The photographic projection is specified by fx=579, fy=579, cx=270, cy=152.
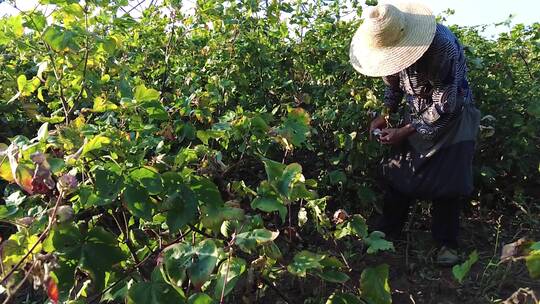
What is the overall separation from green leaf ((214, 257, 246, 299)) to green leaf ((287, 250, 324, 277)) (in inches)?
6.6

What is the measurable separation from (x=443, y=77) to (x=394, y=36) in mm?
273

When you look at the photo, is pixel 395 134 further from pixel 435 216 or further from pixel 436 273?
pixel 436 273

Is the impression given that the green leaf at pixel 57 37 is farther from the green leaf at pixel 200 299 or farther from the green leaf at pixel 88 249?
the green leaf at pixel 200 299

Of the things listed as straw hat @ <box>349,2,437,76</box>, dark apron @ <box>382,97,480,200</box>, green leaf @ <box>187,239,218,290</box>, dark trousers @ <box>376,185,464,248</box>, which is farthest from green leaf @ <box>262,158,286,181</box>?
dark trousers @ <box>376,185,464,248</box>

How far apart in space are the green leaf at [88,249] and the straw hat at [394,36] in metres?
1.41

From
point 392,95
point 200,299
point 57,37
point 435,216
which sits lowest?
point 435,216

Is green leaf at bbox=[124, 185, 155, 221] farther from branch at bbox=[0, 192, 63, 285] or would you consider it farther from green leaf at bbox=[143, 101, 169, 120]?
green leaf at bbox=[143, 101, 169, 120]

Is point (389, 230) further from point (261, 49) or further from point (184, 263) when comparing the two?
point (184, 263)

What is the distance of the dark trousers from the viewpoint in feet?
8.95

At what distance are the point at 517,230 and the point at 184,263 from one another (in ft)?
7.42

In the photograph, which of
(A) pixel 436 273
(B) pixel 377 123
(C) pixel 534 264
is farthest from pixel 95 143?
(A) pixel 436 273

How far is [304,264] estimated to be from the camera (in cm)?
156

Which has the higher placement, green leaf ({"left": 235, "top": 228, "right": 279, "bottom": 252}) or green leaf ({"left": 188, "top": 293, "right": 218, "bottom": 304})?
green leaf ({"left": 235, "top": 228, "right": 279, "bottom": 252})

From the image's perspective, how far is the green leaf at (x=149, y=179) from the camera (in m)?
1.45
